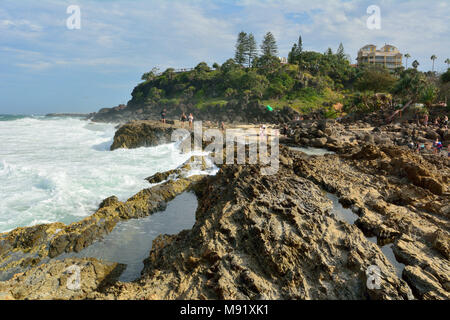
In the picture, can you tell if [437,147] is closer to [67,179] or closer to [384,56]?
[67,179]

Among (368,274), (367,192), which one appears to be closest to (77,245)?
(368,274)

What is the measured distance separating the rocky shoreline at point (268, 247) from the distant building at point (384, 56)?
247 feet

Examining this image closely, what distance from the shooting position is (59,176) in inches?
466

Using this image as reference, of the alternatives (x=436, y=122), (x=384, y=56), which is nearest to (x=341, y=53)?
(x=384, y=56)

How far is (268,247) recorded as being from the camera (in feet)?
13.9

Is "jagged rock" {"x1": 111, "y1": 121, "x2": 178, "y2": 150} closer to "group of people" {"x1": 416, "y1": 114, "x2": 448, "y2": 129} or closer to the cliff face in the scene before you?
the cliff face

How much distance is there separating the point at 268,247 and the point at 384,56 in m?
83.2

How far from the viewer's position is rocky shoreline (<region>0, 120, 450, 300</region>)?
149 inches

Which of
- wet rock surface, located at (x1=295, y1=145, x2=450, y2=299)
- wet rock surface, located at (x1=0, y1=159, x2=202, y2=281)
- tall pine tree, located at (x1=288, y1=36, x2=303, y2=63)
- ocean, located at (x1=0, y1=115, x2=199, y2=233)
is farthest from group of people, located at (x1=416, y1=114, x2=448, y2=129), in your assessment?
tall pine tree, located at (x1=288, y1=36, x2=303, y2=63)

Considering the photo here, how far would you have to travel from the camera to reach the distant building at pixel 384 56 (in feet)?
233
